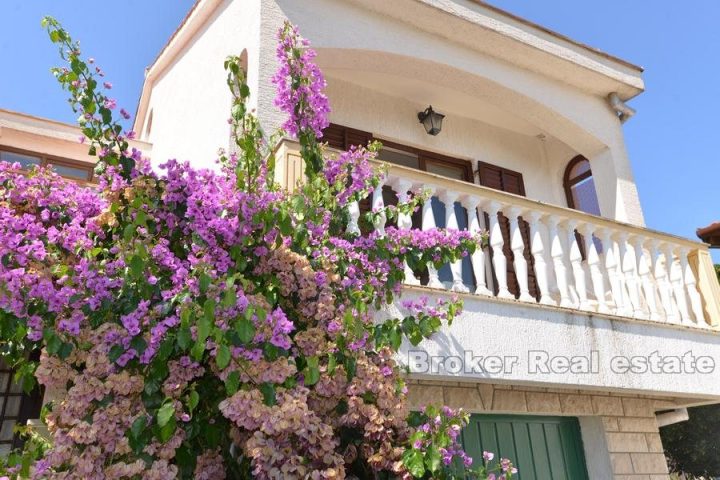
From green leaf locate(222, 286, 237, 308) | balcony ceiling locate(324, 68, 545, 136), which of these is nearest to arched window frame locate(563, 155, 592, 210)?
balcony ceiling locate(324, 68, 545, 136)

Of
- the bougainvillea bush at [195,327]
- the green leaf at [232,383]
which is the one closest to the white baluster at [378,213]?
the bougainvillea bush at [195,327]

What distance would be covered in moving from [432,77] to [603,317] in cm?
295

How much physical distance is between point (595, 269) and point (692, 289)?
1228 millimetres

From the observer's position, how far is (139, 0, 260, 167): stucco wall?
4938 millimetres

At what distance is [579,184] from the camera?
768 cm

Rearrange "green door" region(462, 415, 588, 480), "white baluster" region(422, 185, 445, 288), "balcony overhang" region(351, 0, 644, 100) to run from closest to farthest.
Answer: "white baluster" region(422, 185, 445, 288) < "green door" region(462, 415, 588, 480) < "balcony overhang" region(351, 0, 644, 100)

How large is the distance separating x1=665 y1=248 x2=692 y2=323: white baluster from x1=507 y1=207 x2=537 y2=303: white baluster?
1715mm

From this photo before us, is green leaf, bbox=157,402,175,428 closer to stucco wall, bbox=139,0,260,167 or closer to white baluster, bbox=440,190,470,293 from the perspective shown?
white baluster, bbox=440,190,470,293

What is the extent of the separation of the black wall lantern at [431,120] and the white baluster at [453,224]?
2502 millimetres

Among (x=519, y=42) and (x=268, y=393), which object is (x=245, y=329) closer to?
(x=268, y=393)

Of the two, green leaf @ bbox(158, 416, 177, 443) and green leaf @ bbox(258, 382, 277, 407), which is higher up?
green leaf @ bbox(258, 382, 277, 407)

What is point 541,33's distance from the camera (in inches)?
249

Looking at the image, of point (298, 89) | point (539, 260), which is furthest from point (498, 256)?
point (298, 89)

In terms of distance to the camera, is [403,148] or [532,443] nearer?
[532,443]
